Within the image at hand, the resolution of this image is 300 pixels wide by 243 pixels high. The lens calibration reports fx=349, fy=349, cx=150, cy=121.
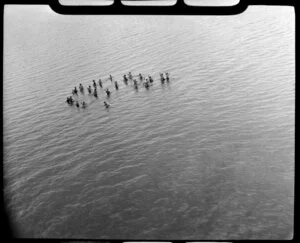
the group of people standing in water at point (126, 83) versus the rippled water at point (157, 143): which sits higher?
the group of people standing in water at point (126, 83)

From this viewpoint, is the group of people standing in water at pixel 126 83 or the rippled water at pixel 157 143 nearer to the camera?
the rippled water at pixel 157 143

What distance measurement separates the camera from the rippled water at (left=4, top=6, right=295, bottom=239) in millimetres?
10688

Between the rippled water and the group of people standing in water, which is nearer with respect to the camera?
the rippled water

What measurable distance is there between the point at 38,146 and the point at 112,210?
531 cm

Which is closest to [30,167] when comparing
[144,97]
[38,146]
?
[38,146]

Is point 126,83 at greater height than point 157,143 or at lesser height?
greater

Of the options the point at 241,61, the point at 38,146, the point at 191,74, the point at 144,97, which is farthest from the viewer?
the point at 241,61

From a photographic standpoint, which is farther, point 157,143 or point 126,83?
point 126,83

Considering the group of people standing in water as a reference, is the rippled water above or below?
below

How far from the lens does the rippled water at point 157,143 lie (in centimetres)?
1069

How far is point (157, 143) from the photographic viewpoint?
14.2 m

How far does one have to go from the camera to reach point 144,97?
17.9m
